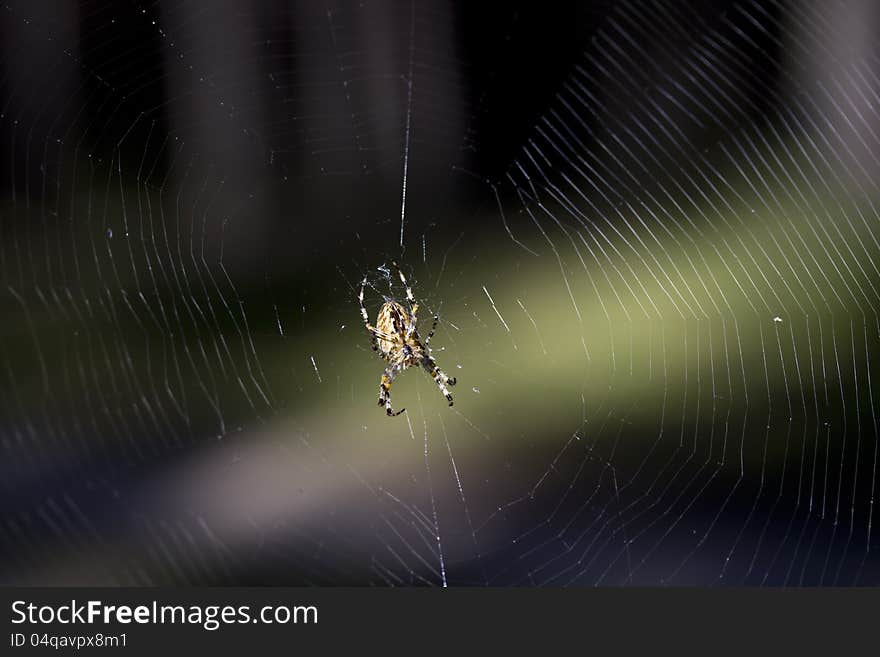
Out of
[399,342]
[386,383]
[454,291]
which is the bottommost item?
[386,383]

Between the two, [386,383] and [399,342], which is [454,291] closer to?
[399,342]

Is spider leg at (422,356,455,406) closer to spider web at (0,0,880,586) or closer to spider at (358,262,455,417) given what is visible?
spider at (358,262,455,417)

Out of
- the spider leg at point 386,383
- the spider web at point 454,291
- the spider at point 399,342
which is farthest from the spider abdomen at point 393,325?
the spider web at point 454,291

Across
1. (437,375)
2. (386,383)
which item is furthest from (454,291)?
(386,383)

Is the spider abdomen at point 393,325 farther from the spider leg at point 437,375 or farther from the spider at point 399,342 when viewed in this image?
the spider leg at point 437,375

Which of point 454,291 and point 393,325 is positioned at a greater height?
point 454,291

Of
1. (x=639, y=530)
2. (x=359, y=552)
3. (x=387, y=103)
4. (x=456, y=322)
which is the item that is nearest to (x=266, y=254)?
(x=387, y=103)
